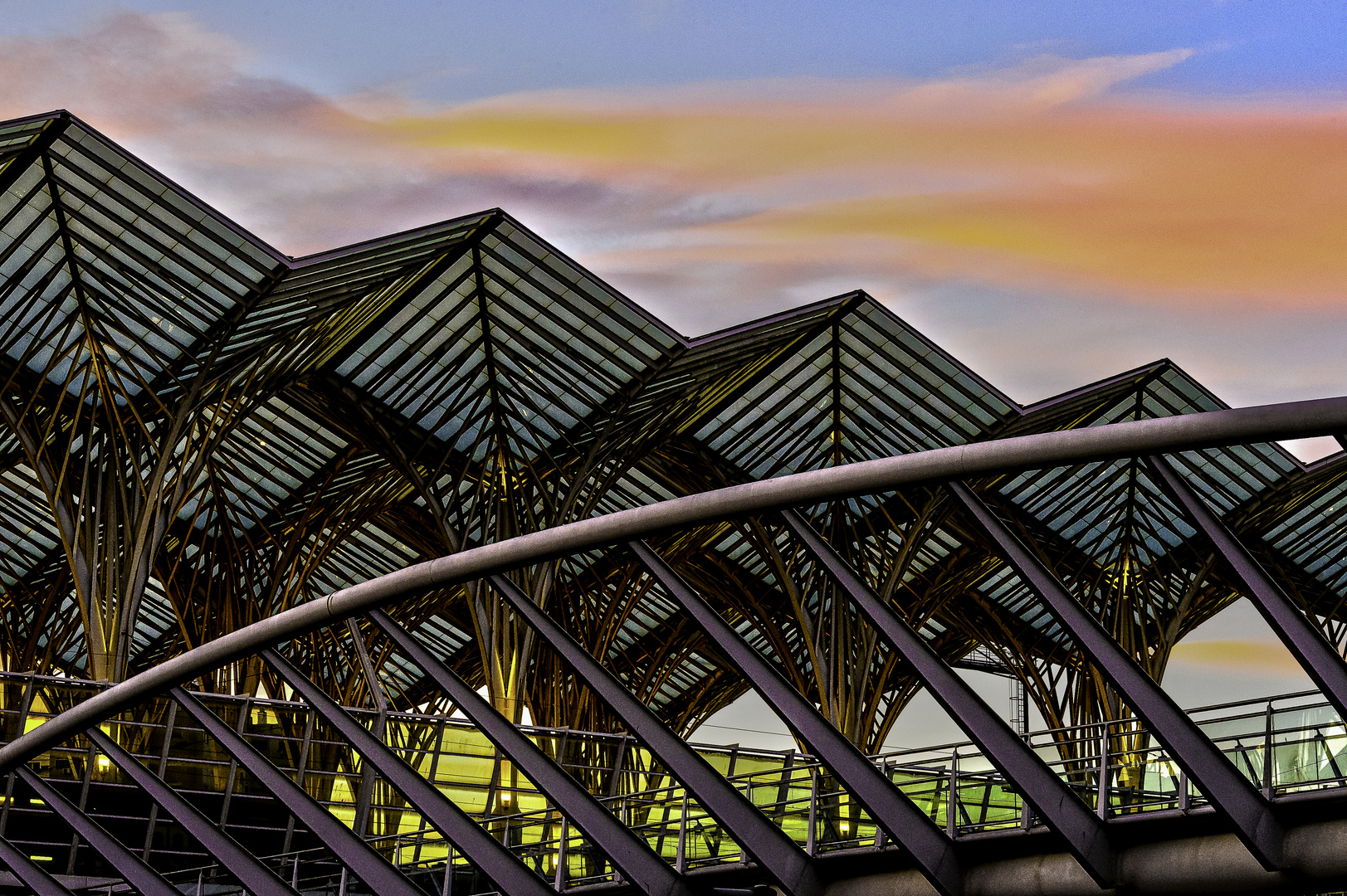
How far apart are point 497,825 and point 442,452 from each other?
21123 millimetres

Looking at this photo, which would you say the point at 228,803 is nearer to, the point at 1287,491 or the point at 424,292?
the point at 424,292

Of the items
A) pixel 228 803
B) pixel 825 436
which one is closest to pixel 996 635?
pixel 825 436

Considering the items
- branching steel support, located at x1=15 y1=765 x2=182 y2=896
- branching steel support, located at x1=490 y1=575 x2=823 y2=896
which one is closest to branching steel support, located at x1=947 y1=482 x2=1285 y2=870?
branching steel support, located at x1=490 y1=575 x2=823 y2=896

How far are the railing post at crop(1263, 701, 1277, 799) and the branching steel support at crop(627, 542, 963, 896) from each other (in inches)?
99.3

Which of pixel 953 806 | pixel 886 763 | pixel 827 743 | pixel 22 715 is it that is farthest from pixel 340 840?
pixel 22 715

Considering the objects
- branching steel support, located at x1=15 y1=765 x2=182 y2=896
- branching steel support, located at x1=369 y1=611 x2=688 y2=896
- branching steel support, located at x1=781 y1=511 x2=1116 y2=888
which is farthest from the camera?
branching steel support, located at x1=15 y1=765 x2=182 y2=896

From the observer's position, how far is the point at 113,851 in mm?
20156

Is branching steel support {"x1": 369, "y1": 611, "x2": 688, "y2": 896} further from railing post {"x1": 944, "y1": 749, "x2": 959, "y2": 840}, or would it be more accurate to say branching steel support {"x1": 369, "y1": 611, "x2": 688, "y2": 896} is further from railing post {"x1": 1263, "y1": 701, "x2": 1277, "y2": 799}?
railing post {"x1": 1263, "y1": 701, "x2": 1277, "y2": 799}

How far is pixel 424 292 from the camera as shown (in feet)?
133

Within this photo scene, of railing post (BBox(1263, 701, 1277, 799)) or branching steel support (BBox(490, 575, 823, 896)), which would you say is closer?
railing post (BBox(1263, 701, 1277, 799))

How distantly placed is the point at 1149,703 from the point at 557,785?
559cm

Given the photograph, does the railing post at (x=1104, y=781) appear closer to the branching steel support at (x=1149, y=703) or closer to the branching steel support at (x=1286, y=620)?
the branching steel support at (x=1149, y=703)

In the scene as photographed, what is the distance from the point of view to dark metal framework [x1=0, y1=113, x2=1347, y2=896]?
12.9 m

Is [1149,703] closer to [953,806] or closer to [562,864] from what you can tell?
[953,806]
